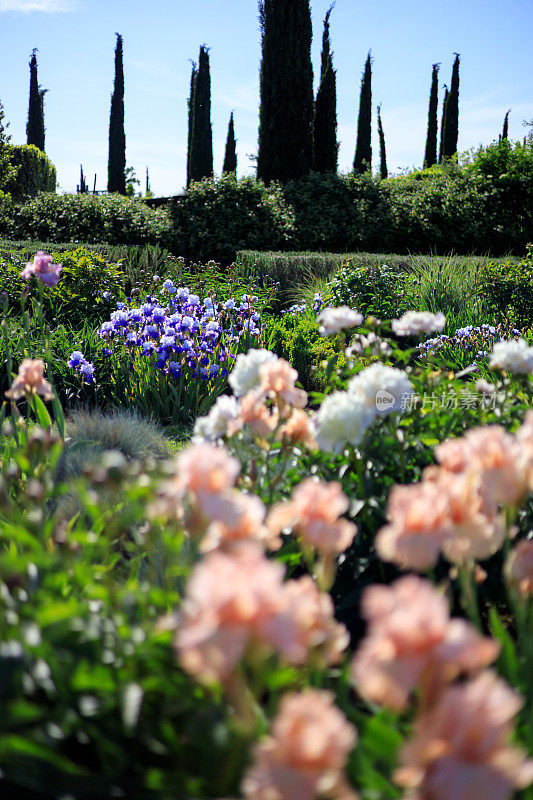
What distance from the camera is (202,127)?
2678 cm

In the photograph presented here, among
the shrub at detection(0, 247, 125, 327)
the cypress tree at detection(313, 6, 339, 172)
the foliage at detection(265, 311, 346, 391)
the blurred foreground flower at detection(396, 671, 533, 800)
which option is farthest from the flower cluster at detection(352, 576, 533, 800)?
the cypress tree at detection(313, 6, 339, 172)

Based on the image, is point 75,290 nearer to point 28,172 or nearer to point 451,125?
point 28,172

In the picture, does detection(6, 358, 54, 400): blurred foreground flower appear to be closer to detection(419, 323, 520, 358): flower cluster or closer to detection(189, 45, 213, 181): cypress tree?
detection(419, 323, 520, 358): flower cluster

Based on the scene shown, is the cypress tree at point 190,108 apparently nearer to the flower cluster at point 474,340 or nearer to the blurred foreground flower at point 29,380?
the flower cluster at point 474,340

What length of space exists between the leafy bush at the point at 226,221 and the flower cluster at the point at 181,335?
6.33 m

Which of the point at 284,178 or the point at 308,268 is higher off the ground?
the point at 284,178

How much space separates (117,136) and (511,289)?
24739 millimetres

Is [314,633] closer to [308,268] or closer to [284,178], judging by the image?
[308,268]

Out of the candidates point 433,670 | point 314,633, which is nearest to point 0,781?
point 314,633

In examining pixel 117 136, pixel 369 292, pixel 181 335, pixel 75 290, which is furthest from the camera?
pixel 117 136

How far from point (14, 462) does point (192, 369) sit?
2.37 meters

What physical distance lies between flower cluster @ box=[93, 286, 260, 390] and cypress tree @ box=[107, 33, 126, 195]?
23.3m

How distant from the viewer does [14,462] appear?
2.79 m

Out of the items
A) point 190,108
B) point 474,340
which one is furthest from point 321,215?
point 190,108
